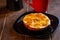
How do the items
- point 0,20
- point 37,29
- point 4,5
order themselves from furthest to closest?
point 4,5 → point 0,20 → point 37,29

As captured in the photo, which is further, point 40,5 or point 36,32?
point 40,5

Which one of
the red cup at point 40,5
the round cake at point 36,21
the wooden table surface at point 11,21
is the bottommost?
the wooden table surface at point 11,21

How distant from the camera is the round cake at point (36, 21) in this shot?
26.9 inches

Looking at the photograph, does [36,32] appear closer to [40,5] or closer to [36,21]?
[36,21]

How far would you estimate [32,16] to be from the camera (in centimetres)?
74

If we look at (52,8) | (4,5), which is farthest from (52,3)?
(4,5)

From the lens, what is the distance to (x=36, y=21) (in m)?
0.71

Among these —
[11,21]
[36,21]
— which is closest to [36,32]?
[36,21]

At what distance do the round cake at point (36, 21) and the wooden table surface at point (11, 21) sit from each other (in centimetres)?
6

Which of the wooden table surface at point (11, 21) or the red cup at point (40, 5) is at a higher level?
the red cup at point (40, 5)

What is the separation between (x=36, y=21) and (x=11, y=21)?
0.16m

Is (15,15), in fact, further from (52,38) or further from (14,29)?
(52,38)

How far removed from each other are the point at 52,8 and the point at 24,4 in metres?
0.16

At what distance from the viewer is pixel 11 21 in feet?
2.67
